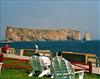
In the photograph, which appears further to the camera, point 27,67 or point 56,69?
point 27,67

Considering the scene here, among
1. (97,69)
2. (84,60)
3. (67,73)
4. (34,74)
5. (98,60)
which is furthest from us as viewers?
(84,60)

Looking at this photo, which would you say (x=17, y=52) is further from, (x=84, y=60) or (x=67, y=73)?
(x=67, y=73)

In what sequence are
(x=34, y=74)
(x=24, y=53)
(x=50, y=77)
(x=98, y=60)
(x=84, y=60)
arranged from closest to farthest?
(x=50, y=77), (x=34, y=74), (x=98, y=60), (x=84, y=60), (x=24, y=53)

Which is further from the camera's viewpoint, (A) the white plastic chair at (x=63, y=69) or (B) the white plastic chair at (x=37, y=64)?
(B) the white plastic chair at (x=37, y=64)

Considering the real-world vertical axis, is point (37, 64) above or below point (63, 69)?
below

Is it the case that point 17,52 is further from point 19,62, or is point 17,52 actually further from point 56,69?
point 56,69

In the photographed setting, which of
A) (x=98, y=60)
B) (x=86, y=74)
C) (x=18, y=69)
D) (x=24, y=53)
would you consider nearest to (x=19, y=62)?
(x=18, y=69)

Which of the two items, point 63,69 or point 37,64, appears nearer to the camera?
point 63,69

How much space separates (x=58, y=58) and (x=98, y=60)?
12.7m

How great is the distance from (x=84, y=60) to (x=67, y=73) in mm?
15176

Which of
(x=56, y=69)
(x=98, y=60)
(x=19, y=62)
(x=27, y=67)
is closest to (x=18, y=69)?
(x=27, y=67)

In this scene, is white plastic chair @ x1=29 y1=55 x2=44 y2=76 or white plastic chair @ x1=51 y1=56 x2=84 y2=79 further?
white plastic chair @ x1=29 y1=55 x2=44 y2=76

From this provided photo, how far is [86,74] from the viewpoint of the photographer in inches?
934

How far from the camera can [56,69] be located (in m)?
16.6
